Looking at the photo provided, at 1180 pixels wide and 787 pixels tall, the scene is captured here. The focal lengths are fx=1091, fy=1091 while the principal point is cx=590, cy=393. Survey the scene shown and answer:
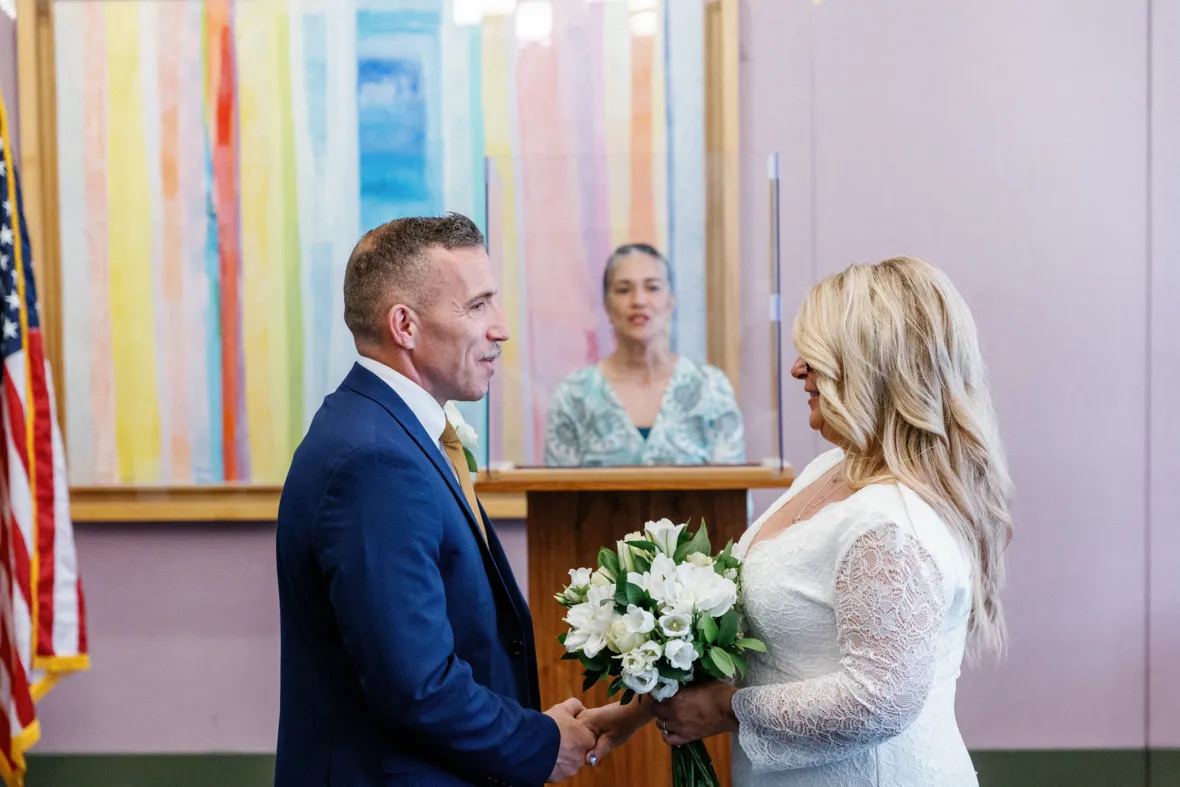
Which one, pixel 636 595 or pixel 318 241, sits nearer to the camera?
pixel 636 595

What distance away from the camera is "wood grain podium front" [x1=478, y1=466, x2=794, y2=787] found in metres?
2.82

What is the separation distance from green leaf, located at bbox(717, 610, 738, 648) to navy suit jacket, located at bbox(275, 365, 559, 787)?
0.32 meters

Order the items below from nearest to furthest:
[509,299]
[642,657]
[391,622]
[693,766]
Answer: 1. [391,622]
2. [642,657]
3. [693,766]
4. [509,299]

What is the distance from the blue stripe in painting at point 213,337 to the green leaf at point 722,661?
2.55 m

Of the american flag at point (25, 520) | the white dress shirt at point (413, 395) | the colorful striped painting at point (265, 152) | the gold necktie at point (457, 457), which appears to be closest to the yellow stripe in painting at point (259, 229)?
the colorful striped painting at point (265, 152)

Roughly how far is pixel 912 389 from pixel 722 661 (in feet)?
1.73

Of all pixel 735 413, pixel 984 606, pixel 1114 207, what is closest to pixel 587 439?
pixel 735 413

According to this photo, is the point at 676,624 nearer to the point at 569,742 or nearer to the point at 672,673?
the point at 672,673

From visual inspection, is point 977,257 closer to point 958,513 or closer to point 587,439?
point 587,439

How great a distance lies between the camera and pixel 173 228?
3768 millimetres

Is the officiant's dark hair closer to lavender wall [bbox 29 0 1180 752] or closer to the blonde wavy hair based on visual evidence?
the blonde wavy hair

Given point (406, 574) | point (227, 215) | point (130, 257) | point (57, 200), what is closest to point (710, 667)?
point (406, 574)

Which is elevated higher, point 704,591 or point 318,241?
point 318,241

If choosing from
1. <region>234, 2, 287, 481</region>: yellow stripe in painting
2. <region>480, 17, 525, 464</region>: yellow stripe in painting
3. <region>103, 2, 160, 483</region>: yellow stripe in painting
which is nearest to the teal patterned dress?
<region>480, 17, 525, 464</region>: yellow stripe in painting
